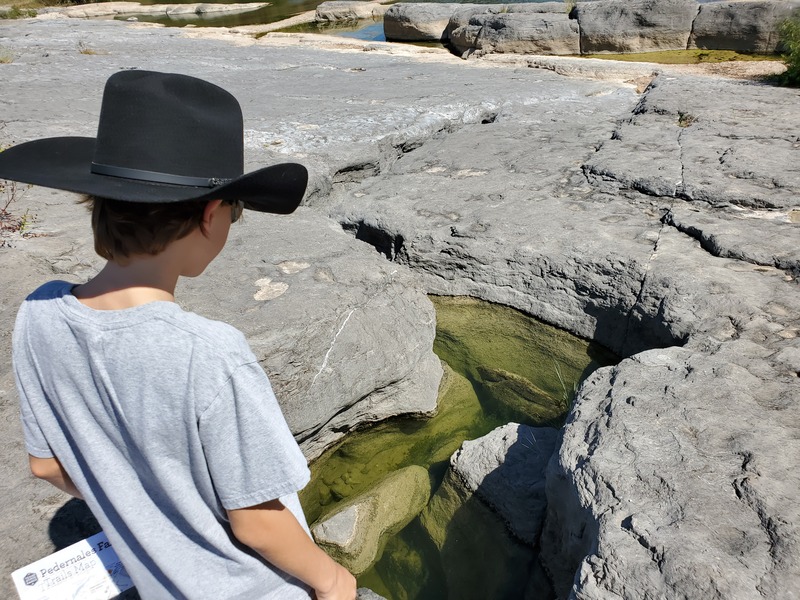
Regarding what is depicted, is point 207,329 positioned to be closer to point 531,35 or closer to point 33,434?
point 33,434

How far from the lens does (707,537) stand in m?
1.21

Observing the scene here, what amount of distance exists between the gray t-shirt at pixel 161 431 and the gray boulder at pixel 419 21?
34.3 feet

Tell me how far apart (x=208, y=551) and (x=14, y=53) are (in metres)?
6.68

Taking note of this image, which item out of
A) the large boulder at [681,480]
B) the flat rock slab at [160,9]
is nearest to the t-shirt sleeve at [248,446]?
the large boulder at [681,480]

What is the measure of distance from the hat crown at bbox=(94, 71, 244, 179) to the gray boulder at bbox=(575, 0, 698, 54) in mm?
8610

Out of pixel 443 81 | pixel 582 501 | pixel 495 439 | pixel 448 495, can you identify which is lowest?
pixel 448 495

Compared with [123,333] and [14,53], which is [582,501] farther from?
[14,53]

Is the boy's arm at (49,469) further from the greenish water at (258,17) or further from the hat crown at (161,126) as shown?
the greenish water at (258,17)

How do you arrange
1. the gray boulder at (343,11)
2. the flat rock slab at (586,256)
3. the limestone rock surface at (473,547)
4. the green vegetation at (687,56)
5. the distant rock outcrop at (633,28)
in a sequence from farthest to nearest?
the gray boulder at (343,11) → the distant rock outcrop at (633,28) → the green vegetation at (687,56) → the limestone rock surface at (473,547) → the flat rock slab at (586,256)

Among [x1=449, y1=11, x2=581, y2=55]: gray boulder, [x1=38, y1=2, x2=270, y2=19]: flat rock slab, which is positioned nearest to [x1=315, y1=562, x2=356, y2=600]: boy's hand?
[x1=449, y1=11, x2=581, y2=55]: gray boulder

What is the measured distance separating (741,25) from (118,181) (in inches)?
353

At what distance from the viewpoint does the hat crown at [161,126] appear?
0.77m

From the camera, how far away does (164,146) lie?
778mm

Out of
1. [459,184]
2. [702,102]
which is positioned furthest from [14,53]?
[702,102]
